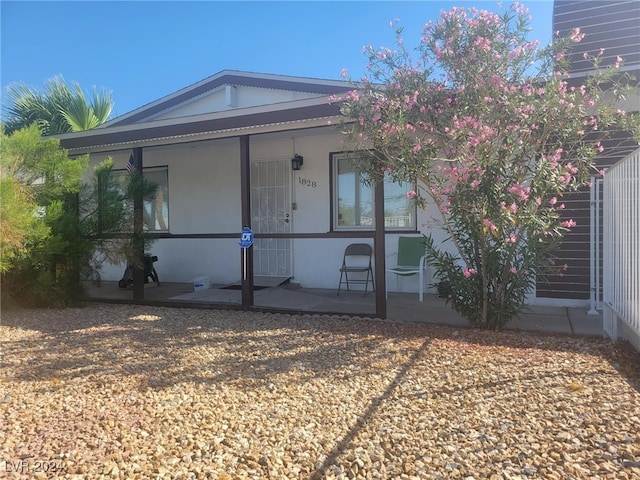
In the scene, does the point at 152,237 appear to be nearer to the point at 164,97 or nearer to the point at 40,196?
the point at 40,196

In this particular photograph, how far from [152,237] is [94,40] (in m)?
6.47

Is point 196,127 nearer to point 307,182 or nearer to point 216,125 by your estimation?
point 216,125

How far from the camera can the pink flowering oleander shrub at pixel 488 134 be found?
3.82 meters

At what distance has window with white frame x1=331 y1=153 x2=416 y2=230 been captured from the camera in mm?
7375

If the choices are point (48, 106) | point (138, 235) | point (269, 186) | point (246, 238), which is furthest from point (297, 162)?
point (48, 106)

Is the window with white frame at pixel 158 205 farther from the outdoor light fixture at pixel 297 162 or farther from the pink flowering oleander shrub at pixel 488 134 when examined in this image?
the pink flowering oleander shrub at pixel 488 134

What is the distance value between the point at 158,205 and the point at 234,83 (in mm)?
2993

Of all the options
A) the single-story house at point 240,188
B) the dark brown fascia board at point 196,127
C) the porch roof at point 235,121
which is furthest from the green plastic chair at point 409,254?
the dark brown fascia board at point 196,127

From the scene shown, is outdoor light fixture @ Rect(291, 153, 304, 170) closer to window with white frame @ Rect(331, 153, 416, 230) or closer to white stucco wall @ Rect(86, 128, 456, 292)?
white stucco wall @ Rect(86, 128, 456, 292)

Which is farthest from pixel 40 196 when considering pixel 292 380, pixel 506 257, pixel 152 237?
pixel 506 257

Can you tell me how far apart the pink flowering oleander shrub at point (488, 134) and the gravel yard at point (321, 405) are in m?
0.72

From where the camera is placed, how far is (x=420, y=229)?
7.14 meters

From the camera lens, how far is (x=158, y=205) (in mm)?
9383

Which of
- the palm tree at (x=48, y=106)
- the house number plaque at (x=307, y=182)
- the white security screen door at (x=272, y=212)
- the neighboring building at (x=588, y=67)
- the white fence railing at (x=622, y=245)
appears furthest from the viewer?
the palm tree at (x=48, y=106)
